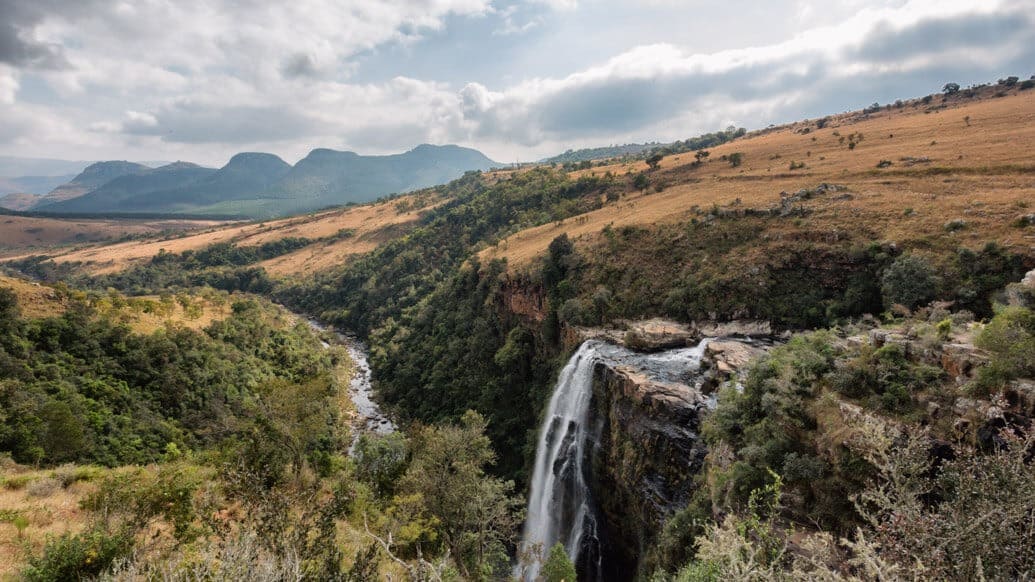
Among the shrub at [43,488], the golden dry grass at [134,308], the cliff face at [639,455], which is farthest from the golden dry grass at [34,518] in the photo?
the golden dry grass at [134,308]

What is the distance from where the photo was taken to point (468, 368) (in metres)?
54.0

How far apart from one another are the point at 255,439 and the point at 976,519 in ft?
103

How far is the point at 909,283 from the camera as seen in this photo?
28594mm

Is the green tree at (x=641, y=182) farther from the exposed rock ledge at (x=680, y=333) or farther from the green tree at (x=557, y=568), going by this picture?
the green tree at (x=557, y=568)

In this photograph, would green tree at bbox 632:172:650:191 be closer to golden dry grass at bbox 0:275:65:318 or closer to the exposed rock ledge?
the exposed rock ledge

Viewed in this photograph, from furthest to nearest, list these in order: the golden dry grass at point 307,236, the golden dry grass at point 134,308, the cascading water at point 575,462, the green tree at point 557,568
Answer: the golden dry grass at point 307,236 → the golden dry grass at point 134,308 → the cascading water at point 575,462 → the green tree at point 557,568

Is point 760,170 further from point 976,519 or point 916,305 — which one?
point 976,519

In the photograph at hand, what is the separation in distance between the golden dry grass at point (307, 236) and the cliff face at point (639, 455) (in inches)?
4641

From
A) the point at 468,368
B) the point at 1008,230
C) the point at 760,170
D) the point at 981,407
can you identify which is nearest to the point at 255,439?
the point at 468,368

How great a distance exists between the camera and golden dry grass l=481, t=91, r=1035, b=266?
109 feet

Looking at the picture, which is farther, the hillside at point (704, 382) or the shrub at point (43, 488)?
the shrub at point (43, 488)

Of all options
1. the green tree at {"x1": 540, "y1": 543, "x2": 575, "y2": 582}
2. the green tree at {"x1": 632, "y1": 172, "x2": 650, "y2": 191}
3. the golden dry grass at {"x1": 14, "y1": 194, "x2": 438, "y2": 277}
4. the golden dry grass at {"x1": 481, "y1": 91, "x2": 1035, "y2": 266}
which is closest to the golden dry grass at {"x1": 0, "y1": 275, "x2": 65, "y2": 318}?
the golden dry grass at {"x1": 481, "y1": 91, "x2": 1035, "y2": 266}

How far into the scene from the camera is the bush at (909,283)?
91.7 ft

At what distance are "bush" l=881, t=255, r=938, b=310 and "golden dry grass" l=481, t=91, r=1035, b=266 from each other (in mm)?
4294
